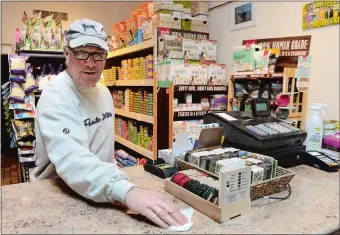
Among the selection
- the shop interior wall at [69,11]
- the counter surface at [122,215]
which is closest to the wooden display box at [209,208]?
the counter surface at [122,215]

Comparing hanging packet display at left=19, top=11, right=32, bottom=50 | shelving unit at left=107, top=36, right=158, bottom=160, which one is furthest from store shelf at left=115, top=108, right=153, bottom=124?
hanging packet display at left=19, top=11, right=32, bottom=50

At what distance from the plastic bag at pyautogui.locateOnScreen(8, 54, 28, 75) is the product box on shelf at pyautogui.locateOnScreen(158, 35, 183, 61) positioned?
161 centimetres

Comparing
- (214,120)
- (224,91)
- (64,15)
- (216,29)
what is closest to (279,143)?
(214,120)

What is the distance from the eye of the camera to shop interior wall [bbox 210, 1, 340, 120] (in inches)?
84.5

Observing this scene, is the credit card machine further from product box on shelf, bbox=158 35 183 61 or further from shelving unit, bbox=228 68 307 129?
product box on shelf, bbox=158 35 183 61

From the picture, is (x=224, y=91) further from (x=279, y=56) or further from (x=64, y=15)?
(x=64, y=15)

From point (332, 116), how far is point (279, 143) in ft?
3.03

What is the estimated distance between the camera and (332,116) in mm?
2148

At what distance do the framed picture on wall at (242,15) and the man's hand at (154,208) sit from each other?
232cm

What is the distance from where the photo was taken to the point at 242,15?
2.91 m

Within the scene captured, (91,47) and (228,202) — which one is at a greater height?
(91,47)

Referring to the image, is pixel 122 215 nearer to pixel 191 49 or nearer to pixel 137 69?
pixel 191 49

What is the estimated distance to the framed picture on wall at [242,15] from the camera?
280cm

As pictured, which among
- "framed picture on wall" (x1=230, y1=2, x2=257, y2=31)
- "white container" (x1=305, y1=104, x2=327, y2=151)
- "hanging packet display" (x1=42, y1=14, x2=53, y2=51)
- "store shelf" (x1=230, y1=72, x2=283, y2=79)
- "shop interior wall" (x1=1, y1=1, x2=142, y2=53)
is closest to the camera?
"white container" (x1=305, y1=104, x2=327, y2=151)
